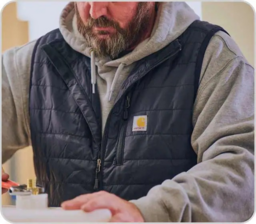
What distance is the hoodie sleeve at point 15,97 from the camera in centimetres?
87

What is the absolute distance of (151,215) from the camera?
30.0 inches

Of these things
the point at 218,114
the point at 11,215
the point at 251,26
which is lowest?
the point at 11,215

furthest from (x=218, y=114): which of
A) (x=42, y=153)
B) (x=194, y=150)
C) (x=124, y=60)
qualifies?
(x=42, y=153)

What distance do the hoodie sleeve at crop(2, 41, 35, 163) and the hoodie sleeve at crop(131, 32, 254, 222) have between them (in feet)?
0.76

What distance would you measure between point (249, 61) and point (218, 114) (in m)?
0.10

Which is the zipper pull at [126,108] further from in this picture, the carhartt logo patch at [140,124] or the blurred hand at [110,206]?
the blurred hand at [110,206]

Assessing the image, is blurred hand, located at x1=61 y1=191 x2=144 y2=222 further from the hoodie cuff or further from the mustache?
the mustache

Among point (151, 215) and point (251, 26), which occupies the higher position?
point (251, 26)

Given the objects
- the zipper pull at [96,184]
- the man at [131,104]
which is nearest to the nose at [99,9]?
the man at [131,104]

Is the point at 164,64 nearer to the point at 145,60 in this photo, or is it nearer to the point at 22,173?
the point at 145,60

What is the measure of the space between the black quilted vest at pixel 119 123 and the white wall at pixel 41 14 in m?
0.03

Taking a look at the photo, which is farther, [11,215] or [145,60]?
[145,60]

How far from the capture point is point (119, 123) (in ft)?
2.83

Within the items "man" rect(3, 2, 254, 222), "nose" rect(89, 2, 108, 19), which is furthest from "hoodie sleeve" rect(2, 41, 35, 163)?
"nose" rect(89, 2, 108, 19)
